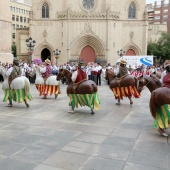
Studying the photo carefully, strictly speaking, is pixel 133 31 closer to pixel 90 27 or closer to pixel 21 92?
pixel 90 27

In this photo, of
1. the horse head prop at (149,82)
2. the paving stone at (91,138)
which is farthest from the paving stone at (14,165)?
the horse head prop at (149,82)

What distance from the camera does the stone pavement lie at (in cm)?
453

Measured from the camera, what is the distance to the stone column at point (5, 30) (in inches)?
869

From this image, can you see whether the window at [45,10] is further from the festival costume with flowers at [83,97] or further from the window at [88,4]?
the festival costume with flowers at [83,97]

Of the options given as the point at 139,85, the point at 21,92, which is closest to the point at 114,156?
the point at 139,85

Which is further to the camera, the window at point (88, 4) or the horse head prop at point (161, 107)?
the window at point (88, 4)

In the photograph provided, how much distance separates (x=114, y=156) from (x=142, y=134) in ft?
5.70

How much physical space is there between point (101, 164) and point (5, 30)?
20.2 meters

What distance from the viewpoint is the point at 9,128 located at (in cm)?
671

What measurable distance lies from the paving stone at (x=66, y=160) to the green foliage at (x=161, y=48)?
4378cm

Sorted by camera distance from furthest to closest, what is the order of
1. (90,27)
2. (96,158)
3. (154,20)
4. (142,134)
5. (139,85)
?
1. (154,20)
2. (90,27)
3. (139,85)
4. (142,134)
5. (96,158)

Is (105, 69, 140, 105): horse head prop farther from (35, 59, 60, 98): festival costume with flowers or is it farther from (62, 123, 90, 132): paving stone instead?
(62, 123, 90, 132): paving stone

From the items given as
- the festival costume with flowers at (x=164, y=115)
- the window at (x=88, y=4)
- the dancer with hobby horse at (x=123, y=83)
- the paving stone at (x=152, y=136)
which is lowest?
the paving stone at (x=152, y=136)


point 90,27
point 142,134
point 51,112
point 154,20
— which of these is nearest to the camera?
point 142,134
